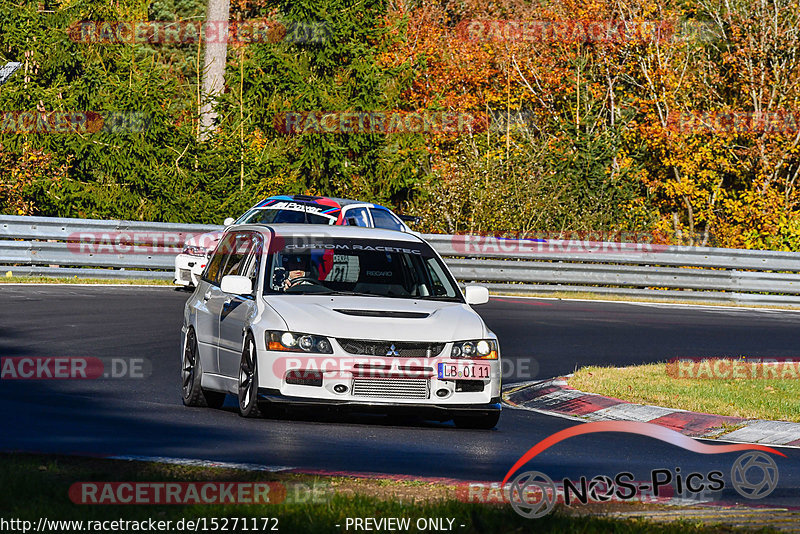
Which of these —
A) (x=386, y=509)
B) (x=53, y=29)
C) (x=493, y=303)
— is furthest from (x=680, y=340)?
(x=53, y=29)

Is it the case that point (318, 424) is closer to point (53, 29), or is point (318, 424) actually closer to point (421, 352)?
point (421, 352)

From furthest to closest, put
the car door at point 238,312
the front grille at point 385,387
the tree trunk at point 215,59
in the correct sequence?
the tree trunk at point 215,59
the car door at point 238,312
the front grille at point 385,387

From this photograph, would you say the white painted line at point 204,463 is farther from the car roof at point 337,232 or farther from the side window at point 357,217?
the side window at point 357,217

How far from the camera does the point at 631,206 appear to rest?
3834 cm

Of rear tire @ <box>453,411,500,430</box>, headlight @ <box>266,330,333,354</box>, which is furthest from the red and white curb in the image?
headlight @ <box>266,330,333,354</box>

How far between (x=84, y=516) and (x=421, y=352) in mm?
4354

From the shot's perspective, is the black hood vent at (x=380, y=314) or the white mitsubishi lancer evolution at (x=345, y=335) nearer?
the white mitsubishi lancer evolution at (x=345, y=335)

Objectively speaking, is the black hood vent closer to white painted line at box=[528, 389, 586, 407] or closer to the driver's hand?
the driver's hand

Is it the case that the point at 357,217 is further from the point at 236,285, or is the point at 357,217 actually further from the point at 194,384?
the point at 236,285

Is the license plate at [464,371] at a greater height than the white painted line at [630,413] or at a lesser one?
greater

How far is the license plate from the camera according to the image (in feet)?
35.2

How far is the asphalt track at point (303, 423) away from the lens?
363 inches

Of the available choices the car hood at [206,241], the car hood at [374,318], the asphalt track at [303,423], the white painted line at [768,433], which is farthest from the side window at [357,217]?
the car hood at [374,318]

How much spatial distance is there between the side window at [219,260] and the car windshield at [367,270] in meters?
0.89
